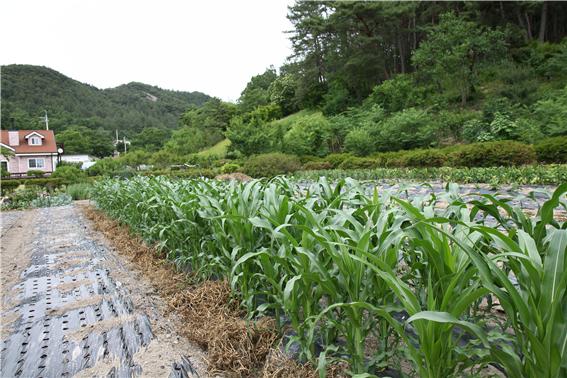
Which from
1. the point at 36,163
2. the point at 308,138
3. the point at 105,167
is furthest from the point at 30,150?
the point at 308,138

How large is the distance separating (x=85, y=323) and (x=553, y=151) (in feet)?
34.9

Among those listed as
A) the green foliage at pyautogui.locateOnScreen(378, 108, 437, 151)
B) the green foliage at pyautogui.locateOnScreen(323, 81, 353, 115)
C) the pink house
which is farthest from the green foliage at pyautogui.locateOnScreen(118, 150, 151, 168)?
the green foliage at pyautogui.locateOnScreen(378, 108, 437, 151)

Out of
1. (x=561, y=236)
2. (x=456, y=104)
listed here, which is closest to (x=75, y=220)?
(x=561, y=236)

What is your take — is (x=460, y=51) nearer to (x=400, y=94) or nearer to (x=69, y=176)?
(x=400, y=94)

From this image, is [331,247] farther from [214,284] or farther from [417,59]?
[417,59]

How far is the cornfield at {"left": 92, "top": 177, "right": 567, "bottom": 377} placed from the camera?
3.09ft

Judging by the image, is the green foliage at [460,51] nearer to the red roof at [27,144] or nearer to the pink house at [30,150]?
the pink house at [30,150]

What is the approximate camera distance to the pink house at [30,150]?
29.4 metres

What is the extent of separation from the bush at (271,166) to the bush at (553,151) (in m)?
9.53

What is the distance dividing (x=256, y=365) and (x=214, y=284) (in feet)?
2.65

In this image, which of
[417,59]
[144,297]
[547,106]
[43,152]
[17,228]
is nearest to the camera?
[144,297]

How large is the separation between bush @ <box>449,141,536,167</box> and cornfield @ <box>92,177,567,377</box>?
8778 mm

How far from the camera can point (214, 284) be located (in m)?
2.29

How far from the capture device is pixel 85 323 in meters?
2.17
